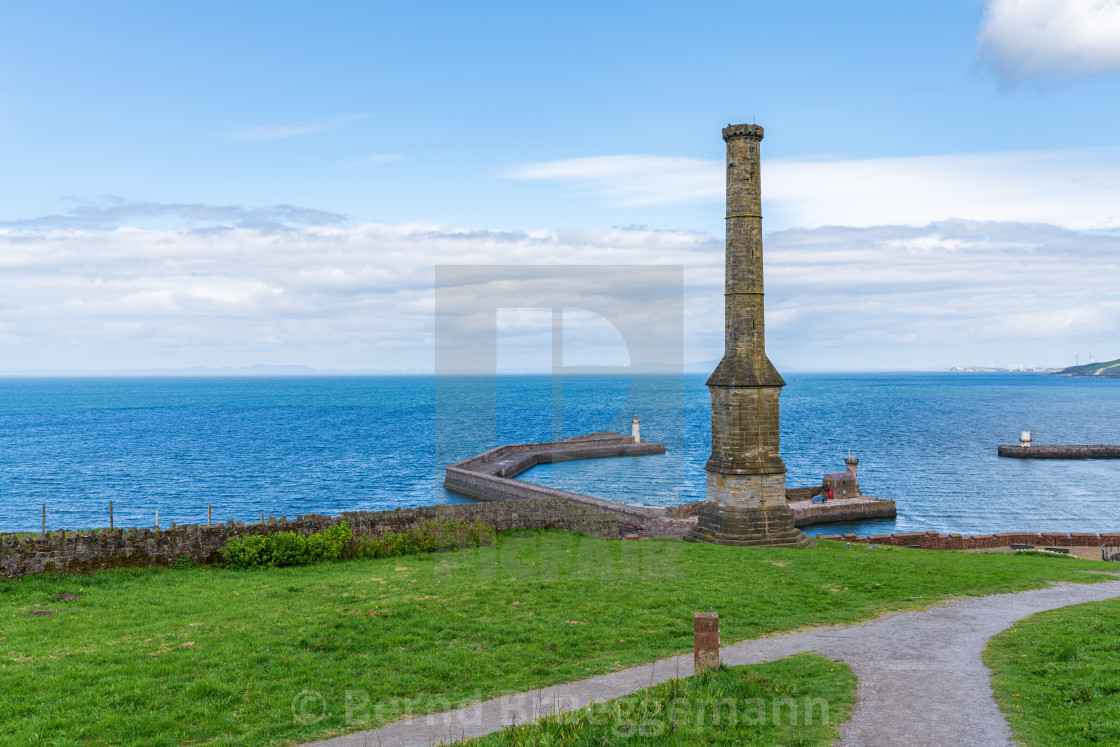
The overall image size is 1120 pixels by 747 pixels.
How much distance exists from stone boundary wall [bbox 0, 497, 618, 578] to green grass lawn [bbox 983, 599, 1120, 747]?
1404 centimetres

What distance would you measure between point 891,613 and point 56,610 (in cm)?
1597

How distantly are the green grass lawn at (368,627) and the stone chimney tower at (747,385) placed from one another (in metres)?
2.73

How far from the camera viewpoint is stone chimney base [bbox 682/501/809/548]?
23.1 metres

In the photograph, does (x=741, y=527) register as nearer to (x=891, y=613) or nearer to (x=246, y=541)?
(x=891, y=613)

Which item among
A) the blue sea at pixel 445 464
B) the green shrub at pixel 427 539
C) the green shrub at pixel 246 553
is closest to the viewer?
the green shrub at pixel 246 553

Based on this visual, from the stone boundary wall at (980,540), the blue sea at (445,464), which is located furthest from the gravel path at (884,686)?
the blue sea at (445,464)

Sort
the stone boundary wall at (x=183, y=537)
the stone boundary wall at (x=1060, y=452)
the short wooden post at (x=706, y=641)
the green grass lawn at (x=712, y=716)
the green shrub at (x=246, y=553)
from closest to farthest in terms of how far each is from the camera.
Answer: the green grass lawn at (x=712, y=716), the short wooden post at (x=706, y=641), the stone boundary wall at (x=183, y=537), the green shrub at (x=246, y=553), the stone boundary wall at (x=1060, y=452)

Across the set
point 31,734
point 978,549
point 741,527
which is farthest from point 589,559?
point 978,549

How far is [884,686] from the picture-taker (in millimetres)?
10117

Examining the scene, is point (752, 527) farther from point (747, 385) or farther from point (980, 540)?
point (980, 540)

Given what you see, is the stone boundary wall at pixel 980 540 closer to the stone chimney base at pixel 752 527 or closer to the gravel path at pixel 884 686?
the stone chimney base at pixel 752 527

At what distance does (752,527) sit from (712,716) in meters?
15.1

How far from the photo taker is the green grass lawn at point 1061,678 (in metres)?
8.24

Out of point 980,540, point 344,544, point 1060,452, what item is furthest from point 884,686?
point 1060,452
